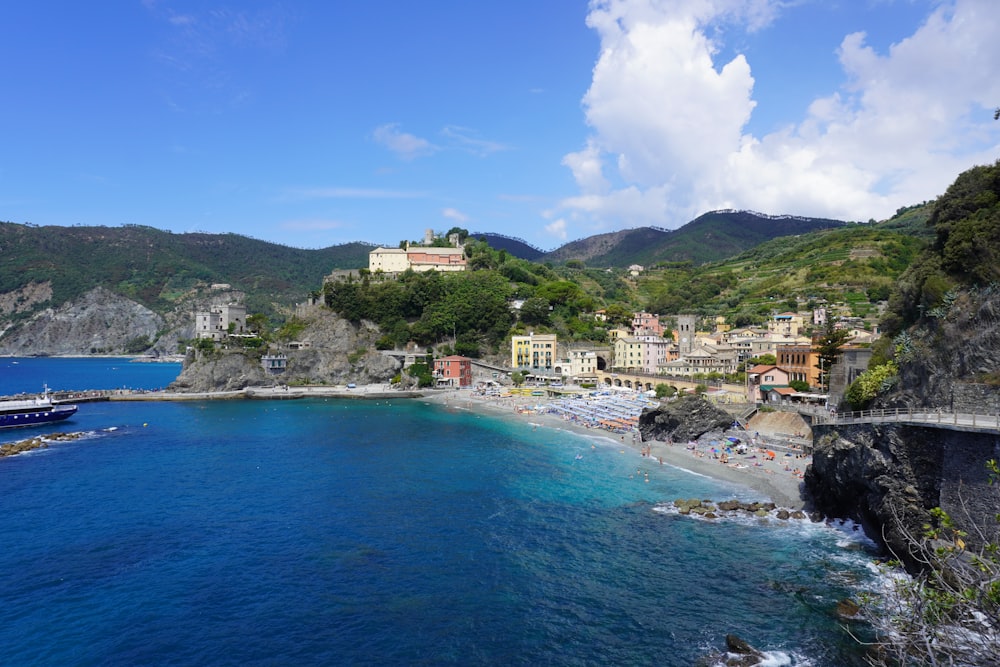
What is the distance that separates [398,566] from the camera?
20.3 m

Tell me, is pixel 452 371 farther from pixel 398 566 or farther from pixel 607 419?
pixel 398 566

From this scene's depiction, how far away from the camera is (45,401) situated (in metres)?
55.2

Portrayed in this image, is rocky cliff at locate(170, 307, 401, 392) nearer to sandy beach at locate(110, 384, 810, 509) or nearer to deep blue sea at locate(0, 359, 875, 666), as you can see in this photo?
sandy beach at locate(110, 384, 810, 509)

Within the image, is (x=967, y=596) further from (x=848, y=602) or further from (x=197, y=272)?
(x=197, y=272)

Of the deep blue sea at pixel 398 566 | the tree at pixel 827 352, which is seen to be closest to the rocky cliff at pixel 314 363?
the deep blue sea at pixel 398 566

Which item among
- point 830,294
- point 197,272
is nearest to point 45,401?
point 830,294

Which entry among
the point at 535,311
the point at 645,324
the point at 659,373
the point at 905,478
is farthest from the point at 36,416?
the point at 645,324

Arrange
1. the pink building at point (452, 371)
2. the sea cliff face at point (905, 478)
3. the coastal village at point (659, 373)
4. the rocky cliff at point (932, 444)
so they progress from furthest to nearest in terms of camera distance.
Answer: the pink building at point (452, 371)
the coastal village at point (659, 373)
the rocky cliff at point (932, 444)
the sea cliff face at point (905, 478)

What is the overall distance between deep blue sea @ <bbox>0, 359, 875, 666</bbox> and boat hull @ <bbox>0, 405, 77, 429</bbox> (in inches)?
727

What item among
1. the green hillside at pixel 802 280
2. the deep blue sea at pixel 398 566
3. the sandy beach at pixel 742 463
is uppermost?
the green hillside at pixel 802 280

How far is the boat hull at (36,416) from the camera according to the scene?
5072 cm

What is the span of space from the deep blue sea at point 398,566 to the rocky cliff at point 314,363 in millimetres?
37893

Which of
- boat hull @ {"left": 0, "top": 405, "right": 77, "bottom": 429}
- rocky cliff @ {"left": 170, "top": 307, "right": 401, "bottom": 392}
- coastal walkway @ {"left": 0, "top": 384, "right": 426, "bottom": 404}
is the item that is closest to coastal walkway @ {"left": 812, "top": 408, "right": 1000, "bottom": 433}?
coastal walkway @ {"left": 0, "top": 384, "right": 426, "bottom": 404}

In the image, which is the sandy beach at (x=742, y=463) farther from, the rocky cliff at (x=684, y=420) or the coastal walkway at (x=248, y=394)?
the coastal walkway at (x=248, y=394)
